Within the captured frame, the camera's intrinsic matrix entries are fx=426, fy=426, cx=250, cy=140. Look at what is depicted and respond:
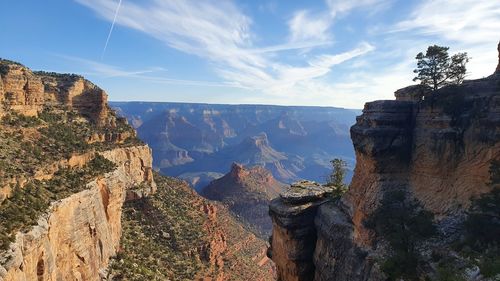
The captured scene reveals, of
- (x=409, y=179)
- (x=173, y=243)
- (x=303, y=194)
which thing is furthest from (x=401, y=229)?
(x=173, y=243)

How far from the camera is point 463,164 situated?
91.2ft

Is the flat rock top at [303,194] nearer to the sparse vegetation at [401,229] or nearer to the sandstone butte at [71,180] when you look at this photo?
the sparse vegetation at [401,229]

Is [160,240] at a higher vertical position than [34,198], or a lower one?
lower

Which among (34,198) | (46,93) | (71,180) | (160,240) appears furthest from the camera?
(46,93)

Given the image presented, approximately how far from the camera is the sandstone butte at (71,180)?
34750 mm

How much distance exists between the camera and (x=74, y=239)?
4231 centimetres

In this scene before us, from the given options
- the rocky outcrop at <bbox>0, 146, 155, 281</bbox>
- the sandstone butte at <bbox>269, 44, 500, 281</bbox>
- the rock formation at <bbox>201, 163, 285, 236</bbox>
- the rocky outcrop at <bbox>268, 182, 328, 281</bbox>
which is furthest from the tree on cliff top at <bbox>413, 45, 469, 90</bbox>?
the rock formation at <bbox>201, 163, 285, 236</bbox>

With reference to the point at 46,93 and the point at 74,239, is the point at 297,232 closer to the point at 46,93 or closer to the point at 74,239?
the point at 74,239

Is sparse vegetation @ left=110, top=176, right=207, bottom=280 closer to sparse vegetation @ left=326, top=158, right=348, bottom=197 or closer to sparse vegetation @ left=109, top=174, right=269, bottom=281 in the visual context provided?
sparse vegetation @ left=109, top=174, right=269, bottom=281

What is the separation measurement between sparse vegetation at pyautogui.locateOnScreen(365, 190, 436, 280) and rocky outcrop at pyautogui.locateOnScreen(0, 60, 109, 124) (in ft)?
145

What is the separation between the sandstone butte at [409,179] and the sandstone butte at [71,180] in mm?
20707

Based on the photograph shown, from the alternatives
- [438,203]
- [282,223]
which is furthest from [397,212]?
[282,223]

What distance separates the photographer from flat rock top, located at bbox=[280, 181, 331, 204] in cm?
4256

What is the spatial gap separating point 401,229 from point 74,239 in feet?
102
